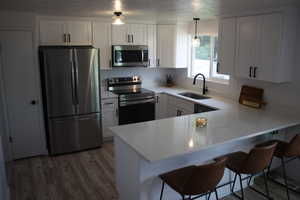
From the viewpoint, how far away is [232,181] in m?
3.11

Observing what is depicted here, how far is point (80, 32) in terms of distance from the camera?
4.56 m

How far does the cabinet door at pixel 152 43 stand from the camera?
523cm

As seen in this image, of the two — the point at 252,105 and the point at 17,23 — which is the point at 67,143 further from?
the point at 252,105

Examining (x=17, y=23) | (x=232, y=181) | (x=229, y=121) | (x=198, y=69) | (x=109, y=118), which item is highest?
(x=17, y=23)

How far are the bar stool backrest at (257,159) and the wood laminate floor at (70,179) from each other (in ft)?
2.65

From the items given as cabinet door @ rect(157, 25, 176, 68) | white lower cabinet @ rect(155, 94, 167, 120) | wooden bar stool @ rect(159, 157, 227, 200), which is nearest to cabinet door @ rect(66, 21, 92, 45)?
cabinet door @ rect(157, 25, 176, 68)

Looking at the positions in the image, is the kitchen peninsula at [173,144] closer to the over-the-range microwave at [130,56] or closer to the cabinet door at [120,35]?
the over-the-range microwave at [130,56]

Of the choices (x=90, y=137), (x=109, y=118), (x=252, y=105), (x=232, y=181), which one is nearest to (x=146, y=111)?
(x=109, y=118)

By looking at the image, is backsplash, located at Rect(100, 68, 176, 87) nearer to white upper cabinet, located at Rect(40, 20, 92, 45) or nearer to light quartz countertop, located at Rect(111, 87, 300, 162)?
white upper cabinet, located at Rect(40, 20, 92, 45)

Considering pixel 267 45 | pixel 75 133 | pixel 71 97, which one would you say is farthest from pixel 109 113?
pixel 267 45

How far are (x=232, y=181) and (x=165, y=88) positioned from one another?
283cm

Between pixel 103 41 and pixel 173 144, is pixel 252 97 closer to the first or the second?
pixel 173 144

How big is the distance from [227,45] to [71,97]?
8.44ft

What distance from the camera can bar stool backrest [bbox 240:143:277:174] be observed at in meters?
2.45
